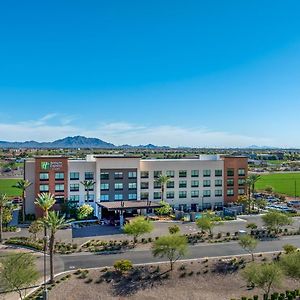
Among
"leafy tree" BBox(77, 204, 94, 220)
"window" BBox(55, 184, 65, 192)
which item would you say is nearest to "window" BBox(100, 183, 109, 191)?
"leafy tree" BBox(77, 204, 94, 220)

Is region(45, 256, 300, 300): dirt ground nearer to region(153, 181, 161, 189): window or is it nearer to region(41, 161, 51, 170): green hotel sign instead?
region(41, 161, 51, 170): green hotel sign

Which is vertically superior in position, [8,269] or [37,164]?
[37,164]

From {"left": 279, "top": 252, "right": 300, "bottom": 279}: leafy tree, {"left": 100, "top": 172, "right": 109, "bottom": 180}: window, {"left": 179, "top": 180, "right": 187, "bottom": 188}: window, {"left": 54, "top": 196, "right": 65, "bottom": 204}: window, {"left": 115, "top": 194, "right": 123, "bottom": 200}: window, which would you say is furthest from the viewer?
{"left": 179, "top": 180, "right": 187, "bottom": 188}: window

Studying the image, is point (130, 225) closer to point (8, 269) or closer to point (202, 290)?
point (202, 290)

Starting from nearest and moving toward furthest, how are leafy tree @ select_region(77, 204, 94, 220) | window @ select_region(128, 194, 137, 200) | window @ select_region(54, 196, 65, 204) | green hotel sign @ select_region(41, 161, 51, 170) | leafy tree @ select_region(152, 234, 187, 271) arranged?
leafy tree @ select_region(152, 234, 187, 271) → leafy tree @ select_region(77, 204, 94, 220) → green hotel sign @ select_region(41, 161, 51, 170) → window @ select_region(54, 196, 65, 204) → window @ select_region(128, 194, 137, 200)

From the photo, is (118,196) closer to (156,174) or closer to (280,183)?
(156,174)

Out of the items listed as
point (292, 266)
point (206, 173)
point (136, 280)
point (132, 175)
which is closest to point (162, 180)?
point (132, 175)

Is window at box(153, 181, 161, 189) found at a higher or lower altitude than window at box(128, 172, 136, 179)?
lower

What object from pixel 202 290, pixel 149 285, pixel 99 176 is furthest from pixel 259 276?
pixel 99 176
